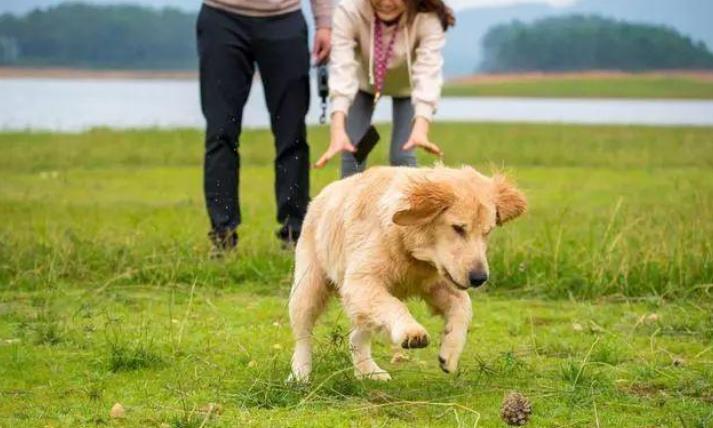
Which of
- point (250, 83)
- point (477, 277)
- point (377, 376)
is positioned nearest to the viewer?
point (477, 277)

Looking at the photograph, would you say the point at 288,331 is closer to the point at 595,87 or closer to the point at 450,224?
the point at 450,224

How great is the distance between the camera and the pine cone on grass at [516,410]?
5.53 metres

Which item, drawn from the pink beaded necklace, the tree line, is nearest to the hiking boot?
the pink beaded necklace

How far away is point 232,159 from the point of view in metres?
10.5

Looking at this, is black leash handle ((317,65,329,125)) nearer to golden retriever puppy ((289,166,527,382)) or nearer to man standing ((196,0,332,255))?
man standing ((196,0,332,255))

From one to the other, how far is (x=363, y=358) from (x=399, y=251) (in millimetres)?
835

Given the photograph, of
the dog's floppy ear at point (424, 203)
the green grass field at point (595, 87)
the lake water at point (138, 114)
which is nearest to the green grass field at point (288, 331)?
the dog's floppy ear at point (424, 203)

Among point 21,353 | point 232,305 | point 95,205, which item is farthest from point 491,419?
point 95,205

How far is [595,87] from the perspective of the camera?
94.1 meters

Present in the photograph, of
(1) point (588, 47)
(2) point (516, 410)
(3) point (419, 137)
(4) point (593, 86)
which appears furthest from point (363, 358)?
(1) point (588, 47)

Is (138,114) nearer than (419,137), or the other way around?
(419,137)

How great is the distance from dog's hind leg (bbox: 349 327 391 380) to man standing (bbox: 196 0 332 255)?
3509mm

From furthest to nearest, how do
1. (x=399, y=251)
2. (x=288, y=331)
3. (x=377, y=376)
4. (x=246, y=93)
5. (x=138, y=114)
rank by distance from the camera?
(x=138, y=114) → (x=246, y=93) → (x=288, y=331) → (x=377, y=376) → (x=399, y=251)

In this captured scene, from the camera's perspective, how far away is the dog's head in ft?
19.5
